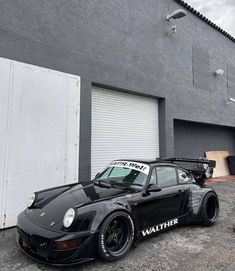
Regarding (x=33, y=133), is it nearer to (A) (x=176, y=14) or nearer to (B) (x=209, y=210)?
(B) (x=209, y=210)

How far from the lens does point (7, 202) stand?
460 centimetres

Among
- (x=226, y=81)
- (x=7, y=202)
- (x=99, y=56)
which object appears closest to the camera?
(x=7, y=202)

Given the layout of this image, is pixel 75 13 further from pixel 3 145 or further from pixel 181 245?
pixel 181 245

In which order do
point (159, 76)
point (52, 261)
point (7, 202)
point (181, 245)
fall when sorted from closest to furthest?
point (52, 261) < point (181, 245) < point (7, 202) < point (159, 76)

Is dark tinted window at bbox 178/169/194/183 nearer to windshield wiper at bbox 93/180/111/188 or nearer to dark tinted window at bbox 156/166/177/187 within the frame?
dark tinted window at bbox 156/166/177/187

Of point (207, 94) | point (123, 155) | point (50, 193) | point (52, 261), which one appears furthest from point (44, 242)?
point (207, 94)

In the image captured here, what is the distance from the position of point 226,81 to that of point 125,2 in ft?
25.2

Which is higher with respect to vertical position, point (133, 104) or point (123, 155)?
point (133, 104)

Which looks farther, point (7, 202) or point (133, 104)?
point (133, 104)

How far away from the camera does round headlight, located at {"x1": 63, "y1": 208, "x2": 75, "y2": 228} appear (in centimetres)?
287

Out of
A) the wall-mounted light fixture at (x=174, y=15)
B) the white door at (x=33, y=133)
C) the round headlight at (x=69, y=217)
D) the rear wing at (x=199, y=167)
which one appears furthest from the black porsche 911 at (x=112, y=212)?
the wall-mounted light fixture at (x=174, y=15)

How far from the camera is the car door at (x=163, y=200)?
11.8 ft

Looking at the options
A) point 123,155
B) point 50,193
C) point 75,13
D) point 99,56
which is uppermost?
point 75,13

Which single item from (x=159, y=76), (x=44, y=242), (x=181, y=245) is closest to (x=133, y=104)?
(x=159, y=76)
